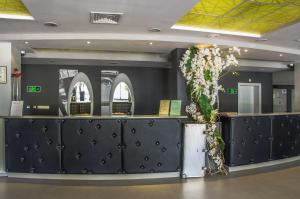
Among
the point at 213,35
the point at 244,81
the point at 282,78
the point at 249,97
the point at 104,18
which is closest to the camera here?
the point at 104,18

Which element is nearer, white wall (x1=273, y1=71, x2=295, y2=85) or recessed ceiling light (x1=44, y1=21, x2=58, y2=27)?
recessed ceiling light (x1=44, y1=21, x2=58, y2=27)

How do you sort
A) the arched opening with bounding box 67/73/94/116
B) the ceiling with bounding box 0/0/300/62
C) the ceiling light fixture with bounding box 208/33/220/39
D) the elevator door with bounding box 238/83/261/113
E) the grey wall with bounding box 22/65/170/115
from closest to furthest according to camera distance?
1. the ceiling with bounding box 0/0/300/62
2. the ceiling light fixture with bounding box 208/33/220/39
3. the arched opening with bounding box 67/73/94/116
4. the grey wall with bounding box 22/65/170/115
5. the elevator door with bounding box 238/83/261/113

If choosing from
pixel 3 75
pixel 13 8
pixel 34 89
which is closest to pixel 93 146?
pixel 13 8

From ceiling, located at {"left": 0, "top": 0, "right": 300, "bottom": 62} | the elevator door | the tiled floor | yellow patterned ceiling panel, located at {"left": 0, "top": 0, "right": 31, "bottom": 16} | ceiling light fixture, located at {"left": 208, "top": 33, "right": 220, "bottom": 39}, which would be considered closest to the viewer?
the tiled floor

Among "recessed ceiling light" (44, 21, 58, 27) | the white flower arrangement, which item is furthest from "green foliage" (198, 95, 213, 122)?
"recessed ceiling light" (44, 21, 58, 27)

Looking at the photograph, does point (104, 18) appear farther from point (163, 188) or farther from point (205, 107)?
point (163, 188)

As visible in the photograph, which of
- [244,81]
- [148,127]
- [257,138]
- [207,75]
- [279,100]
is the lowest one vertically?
[257,138]

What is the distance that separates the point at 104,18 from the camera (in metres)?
4.63

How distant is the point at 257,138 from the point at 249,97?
20.1ft

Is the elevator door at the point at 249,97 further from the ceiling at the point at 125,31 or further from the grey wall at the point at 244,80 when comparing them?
the ceiling at the point at 125,31

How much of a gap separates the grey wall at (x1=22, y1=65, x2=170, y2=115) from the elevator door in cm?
339

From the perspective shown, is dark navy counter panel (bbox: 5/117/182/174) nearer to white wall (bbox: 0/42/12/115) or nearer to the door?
white wall (bbox: 0/42/12/115)

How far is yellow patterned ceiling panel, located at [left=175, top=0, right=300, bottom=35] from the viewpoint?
4.34 metres

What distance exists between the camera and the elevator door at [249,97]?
10.8 metres
